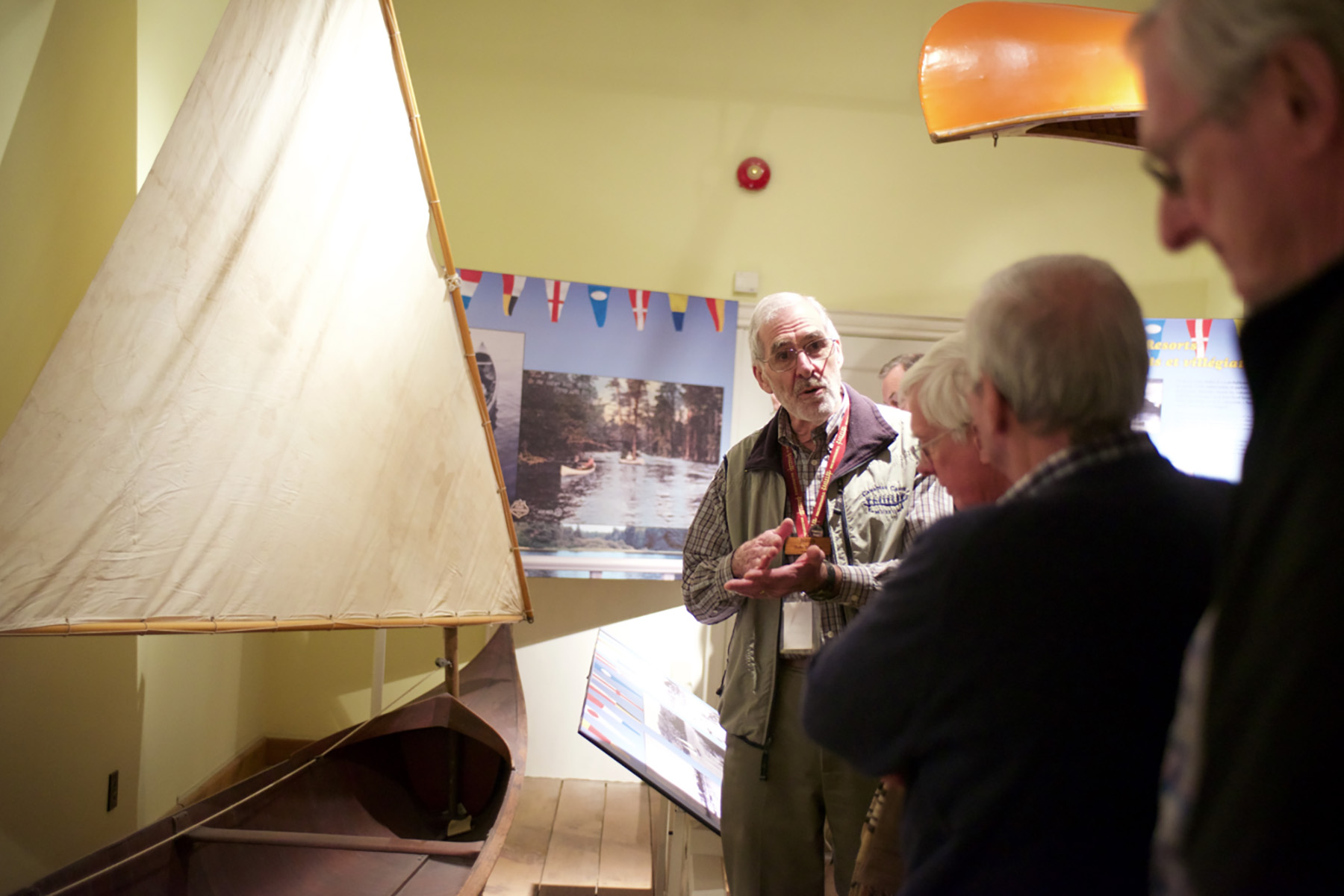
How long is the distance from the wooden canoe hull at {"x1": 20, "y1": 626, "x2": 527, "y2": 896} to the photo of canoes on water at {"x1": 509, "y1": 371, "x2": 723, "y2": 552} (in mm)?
562

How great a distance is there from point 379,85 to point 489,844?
1.72 metres

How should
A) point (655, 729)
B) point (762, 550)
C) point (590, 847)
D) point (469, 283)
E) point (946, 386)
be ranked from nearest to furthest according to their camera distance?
point (946, 386)
point (762, 550)
point (655, 729)
point (590, 847)
point (469, 283)

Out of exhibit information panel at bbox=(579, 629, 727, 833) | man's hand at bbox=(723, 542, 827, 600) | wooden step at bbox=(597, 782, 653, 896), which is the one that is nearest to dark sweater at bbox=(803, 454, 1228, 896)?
man's hand at bbox=(723, 542, 827, 600)

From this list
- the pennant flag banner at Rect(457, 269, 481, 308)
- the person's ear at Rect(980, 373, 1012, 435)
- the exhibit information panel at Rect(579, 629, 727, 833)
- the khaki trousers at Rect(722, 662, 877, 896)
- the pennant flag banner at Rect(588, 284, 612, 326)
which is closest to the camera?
the person's ear at Rect(980, 373, 1012, 435)

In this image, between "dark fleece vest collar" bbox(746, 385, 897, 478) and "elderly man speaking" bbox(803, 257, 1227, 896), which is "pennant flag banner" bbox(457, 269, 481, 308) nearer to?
"dark fleece vest collar" bbox(746, 385, 897, 478)

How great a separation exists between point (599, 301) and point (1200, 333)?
7.48 feet

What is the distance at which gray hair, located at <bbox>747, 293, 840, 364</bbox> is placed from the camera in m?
1.59

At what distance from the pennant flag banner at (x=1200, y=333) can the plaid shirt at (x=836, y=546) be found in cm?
216

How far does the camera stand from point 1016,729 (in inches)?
22.9

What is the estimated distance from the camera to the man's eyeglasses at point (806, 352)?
1543 mm

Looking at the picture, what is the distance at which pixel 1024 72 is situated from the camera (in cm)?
120

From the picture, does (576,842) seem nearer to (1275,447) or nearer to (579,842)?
(579,842)

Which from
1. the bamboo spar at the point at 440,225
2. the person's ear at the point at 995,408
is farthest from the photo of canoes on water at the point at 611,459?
the person's ear at the point at 995,408

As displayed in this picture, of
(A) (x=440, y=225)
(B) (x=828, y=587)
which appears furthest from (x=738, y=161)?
(B) (x=828, y=587)
